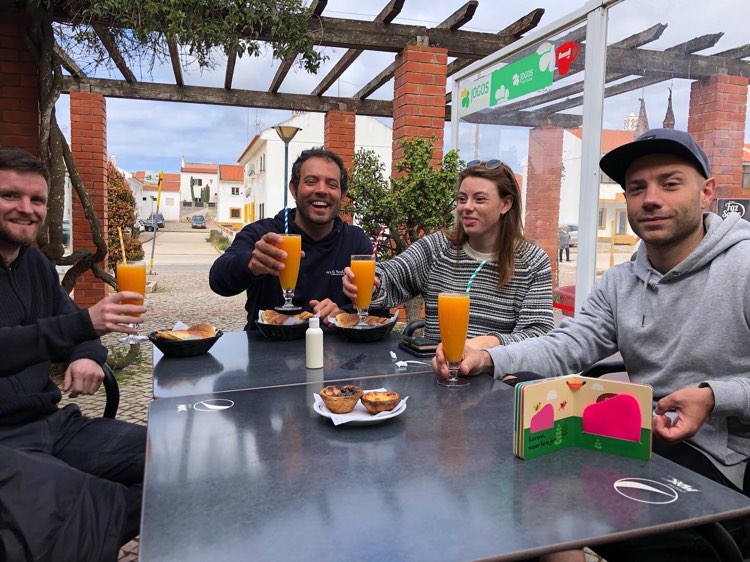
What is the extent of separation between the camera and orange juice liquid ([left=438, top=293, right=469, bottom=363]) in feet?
5.52

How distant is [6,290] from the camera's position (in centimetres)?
199

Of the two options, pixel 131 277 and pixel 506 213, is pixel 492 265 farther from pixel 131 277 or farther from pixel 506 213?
pixel 131 277

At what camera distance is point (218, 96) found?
7.73 meters

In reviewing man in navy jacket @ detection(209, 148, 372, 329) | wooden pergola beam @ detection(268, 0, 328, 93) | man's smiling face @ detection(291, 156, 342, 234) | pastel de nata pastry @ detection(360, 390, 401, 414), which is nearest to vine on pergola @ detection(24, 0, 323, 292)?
wooden pergola beam @ detection(268, 0, 328, 93)

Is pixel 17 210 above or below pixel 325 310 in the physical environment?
above

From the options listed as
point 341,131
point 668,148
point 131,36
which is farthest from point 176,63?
point 668,148

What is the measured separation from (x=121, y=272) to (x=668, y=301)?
1856mm

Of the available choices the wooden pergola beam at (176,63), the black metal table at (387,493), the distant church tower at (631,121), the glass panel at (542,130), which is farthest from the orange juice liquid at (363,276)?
the wooden pergola beam at (176,63)

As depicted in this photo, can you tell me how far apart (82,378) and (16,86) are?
3788 mm

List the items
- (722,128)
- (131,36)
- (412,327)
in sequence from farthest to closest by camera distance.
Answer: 1. (131,36)
2. (722,128)
3. (412,327)

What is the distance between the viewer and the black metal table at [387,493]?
846mm

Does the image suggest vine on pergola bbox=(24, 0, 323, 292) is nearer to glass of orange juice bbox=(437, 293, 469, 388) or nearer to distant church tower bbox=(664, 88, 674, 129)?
distant church tower bbox=(664, 88, 674, 129)

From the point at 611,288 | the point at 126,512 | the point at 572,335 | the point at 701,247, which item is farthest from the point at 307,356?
the point at 701,247

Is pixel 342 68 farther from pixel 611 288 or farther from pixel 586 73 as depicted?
pixel 611 288
